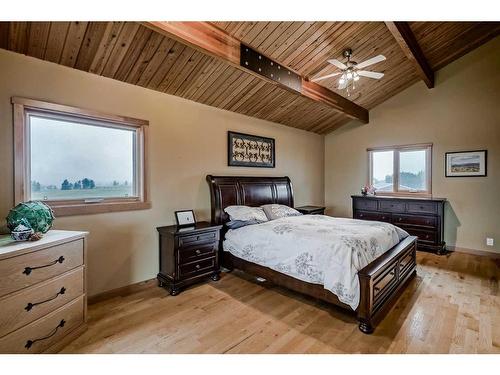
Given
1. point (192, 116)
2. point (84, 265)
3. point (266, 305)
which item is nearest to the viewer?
point (84, 265)

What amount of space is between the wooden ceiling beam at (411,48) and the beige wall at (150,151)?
248 cm

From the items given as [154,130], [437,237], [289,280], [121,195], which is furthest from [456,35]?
[121,195]

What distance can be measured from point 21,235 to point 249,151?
339cm

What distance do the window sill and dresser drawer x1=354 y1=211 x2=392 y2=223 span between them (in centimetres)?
433

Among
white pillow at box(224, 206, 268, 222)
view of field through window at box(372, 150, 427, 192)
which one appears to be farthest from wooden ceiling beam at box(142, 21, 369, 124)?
view of field through window at box(372, 150, 427, 192)

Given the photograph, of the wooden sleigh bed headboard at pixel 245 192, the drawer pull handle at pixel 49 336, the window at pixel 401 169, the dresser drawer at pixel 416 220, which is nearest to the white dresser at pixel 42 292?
the drawer pull handle at pixel 49 336

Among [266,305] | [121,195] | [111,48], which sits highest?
[111,48]

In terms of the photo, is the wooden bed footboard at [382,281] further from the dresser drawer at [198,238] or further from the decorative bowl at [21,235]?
the decorative bowl at [21,235]

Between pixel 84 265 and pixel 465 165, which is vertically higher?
pixel 465 165

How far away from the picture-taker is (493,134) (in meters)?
4.41

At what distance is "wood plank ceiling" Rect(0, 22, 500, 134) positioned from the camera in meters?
2.33

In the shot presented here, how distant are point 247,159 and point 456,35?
3.99 m

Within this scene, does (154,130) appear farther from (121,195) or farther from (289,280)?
(289,280)

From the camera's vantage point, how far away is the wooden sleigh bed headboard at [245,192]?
3828mm
